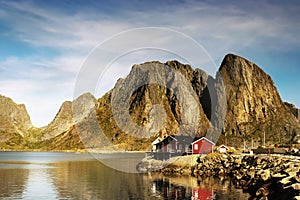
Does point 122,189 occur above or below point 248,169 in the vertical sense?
below

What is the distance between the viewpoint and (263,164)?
7150cm

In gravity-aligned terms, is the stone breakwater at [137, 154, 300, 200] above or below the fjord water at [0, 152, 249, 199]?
above

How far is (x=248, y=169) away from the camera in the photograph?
74.4 metres

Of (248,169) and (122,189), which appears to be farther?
(248,169)

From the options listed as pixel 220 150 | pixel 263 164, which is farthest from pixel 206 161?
pixel 263 164

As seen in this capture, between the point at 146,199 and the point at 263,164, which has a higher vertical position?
the point at 263,164

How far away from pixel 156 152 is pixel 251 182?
Result: 45454mm

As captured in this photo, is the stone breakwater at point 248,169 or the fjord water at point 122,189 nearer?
the stone breakwater at point 248,169

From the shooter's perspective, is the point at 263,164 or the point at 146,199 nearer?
the point at 146,199

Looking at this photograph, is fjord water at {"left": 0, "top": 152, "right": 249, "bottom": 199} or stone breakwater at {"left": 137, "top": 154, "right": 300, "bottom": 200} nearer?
stone breakwater at {"left": 137, "top": 154, "right": 300, "bottom": 200}

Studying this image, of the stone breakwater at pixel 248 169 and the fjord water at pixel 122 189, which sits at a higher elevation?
the stone breakwater at pixel 248 169

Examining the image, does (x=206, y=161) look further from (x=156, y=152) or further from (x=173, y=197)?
(x=173, y=197)

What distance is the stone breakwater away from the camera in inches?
1805

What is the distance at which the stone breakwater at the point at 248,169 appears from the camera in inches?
1805
